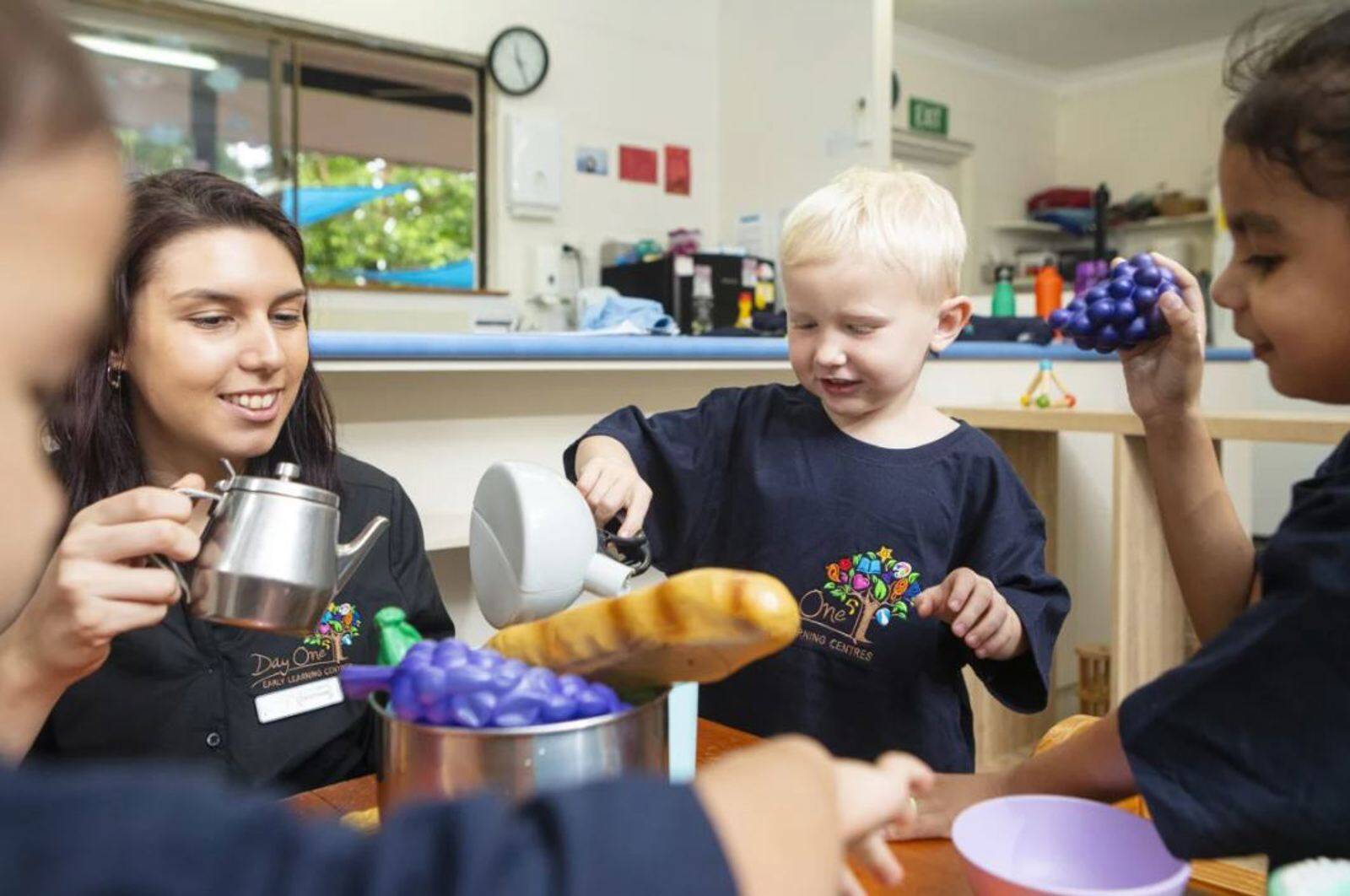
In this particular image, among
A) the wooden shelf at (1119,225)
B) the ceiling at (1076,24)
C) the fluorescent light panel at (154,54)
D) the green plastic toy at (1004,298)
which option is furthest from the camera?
the wooden shelf at (1119,225)

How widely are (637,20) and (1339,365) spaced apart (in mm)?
4385

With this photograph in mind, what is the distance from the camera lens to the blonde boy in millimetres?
1188

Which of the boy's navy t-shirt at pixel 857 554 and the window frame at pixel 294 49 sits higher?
the window frame at pixel 294 49

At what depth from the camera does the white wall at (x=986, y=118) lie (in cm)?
622

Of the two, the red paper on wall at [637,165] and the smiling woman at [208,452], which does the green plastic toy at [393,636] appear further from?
the red paper on wall at [637,165]

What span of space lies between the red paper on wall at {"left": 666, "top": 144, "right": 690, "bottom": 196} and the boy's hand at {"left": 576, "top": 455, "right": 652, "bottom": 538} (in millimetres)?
3870

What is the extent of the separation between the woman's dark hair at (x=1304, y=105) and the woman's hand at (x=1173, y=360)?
250 mm

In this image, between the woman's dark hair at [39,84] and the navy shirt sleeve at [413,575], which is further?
the navy shirt sleeve at [413,575]

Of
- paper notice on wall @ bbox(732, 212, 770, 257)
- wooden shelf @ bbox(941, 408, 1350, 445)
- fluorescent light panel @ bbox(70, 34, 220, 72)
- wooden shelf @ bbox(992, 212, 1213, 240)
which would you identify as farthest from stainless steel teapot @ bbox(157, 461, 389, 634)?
wooden shelf @ bbox(992, 212, 1213, 240)

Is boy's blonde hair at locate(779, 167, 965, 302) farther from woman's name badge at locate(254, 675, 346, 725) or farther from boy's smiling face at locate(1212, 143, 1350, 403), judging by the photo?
woman's name badge at locate(254, 675, 346, 725)

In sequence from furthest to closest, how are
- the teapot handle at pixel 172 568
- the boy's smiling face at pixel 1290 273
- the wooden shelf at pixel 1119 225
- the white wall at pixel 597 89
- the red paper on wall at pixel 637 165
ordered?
the wooden shelf at pixel 1119 225, the red paper on wall at pixel 637 165, the white wall at pixel 597 89, the teapot handle at pixel 172 568, the boy's smiling face at pixel 1290 273

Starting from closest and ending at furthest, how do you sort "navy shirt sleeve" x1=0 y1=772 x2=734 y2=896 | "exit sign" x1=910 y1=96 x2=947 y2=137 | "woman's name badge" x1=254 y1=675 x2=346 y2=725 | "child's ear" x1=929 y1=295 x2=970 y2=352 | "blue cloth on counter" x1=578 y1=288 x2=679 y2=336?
"navy shirt sleeve" x1=0 y1=772 x2=734 y2=896, "woman's name badge" x1=254 y1=675 x2=346 y2=725, "child's ear" x1=929 y1=295 x2=970 y2=352, "blue cloth on counter" x1=578 y1=288 x2=679 y2=336, "exit sign" x1=910 y1=96 x2=947 y2=137

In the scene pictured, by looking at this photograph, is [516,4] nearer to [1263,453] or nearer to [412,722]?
[412,722]

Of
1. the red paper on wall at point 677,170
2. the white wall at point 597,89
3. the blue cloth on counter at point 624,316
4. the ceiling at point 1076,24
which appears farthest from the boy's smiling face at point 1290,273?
the ceiling at point 1076,24
